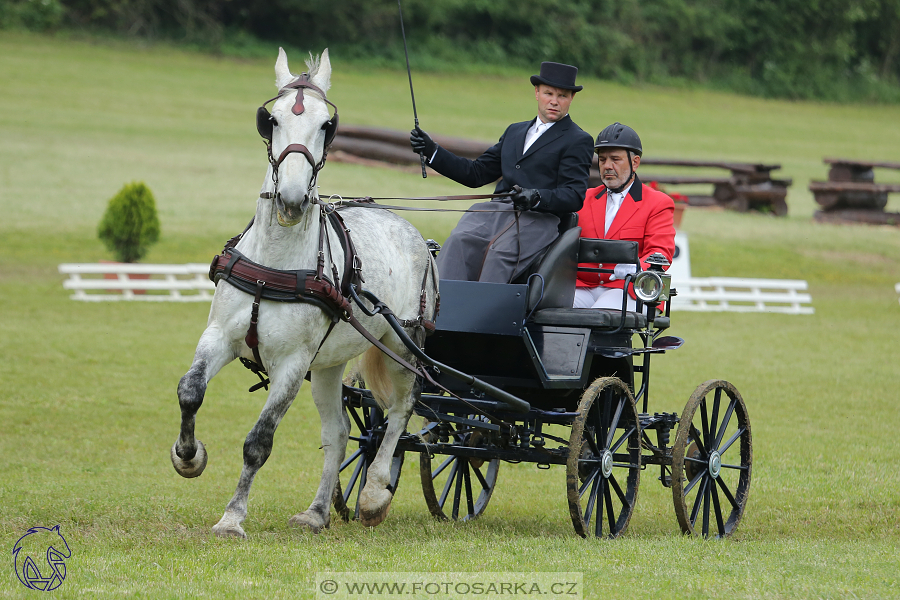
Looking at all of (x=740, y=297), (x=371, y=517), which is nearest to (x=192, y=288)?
(x=740, y=297)

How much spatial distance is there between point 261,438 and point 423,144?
218 cm

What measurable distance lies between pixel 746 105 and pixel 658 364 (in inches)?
1417

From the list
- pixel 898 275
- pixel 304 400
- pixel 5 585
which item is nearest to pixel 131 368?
pixel 304 400

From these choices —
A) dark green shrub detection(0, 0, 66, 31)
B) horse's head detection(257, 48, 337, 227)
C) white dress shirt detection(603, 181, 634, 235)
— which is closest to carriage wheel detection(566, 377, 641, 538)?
white dress shirt detection(603, 181, 634, 235)

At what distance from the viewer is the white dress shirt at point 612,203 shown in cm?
681

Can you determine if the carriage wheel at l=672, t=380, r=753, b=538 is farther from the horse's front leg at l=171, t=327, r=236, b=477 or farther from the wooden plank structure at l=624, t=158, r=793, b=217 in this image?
the wooden plank structure at l=624, t=158, r=793, b=217

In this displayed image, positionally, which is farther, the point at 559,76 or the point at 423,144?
the point at 559,76

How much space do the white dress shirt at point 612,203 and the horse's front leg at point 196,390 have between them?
2836 mm

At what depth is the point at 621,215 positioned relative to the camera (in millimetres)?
6746

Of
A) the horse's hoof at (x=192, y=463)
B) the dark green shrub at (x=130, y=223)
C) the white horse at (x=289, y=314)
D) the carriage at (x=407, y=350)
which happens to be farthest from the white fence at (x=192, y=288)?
the horse's hoof at (x=192, y=463)

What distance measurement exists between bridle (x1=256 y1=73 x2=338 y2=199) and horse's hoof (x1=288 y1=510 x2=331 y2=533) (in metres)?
1.89

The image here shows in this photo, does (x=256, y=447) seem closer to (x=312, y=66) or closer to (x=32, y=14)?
(x=312, y=66)

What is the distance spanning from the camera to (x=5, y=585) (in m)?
4.18

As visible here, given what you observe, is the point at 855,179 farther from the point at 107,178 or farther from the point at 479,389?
the point at 479,389
